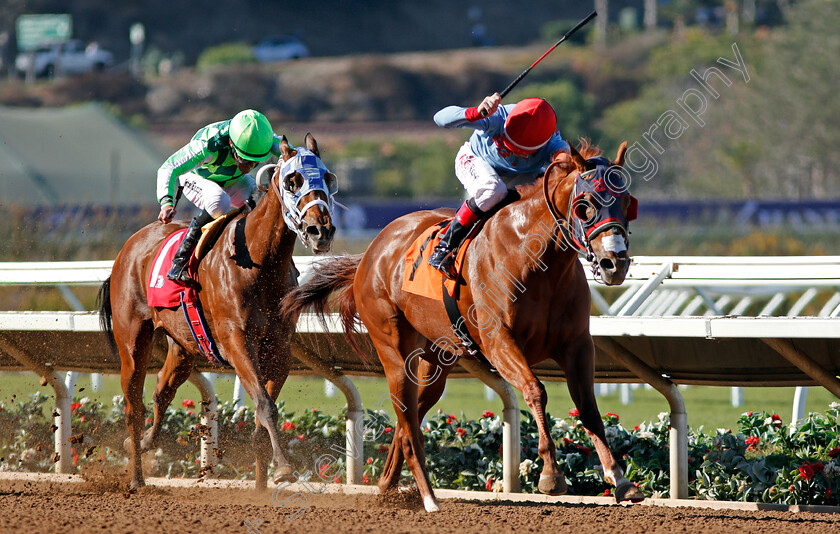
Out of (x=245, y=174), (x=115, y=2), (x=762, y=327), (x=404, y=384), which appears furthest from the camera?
(x=115, y=2)

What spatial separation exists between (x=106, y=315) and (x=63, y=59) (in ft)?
141

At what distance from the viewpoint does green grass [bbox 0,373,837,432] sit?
25.8 feet

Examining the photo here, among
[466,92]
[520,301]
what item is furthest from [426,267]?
[466,92]

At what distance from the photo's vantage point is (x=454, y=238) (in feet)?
14.7

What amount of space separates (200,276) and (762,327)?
104 inches

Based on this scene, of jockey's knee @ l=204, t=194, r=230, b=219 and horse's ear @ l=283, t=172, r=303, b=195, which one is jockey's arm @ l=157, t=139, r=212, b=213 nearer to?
jockey's knee @ l=204, t=194, r=230, b=219

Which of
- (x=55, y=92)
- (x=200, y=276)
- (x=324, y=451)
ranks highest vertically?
(x=55, y=92)

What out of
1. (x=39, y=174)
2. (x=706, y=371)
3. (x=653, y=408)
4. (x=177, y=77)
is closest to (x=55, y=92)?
(x=177, y=77)

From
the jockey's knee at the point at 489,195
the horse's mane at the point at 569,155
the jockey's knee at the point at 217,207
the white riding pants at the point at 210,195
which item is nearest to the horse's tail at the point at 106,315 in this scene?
the white riding pants at the point at 210,195

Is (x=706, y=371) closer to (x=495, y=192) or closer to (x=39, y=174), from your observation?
(x=495, y=192)

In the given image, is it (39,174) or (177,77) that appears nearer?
(39,174)

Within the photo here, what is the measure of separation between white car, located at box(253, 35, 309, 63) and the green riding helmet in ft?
164

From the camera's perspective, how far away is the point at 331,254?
557cm

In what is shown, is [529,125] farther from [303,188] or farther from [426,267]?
[303,188]
